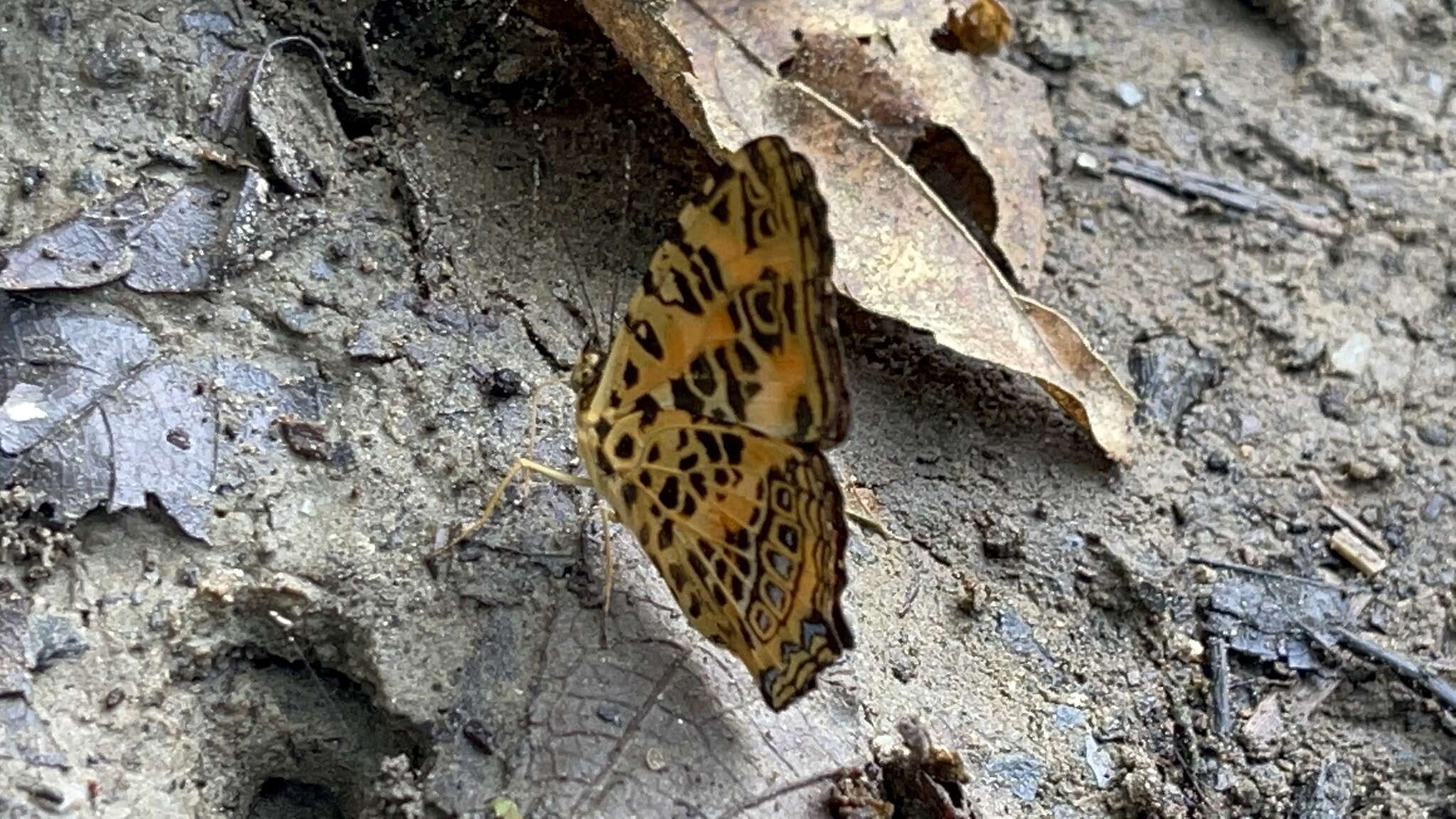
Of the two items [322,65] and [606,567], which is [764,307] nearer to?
[606,567]

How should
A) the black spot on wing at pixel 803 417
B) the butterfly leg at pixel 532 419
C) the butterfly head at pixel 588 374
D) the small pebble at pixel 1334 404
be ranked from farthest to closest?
1. the small pebble at pixel 1334 404
2. the butterfly leg at pixel 532 419
3. the butterfly head at pixel 588 374
4. the black spot on wing at pixel 803 417

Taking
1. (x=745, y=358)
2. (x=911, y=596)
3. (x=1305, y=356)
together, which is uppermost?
(x=745, y=358)

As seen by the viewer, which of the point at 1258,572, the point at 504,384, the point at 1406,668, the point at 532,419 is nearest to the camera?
the point at 532,419

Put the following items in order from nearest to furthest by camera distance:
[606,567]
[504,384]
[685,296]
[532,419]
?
[685,296]
[606,567]
[532,419]
[504,384]

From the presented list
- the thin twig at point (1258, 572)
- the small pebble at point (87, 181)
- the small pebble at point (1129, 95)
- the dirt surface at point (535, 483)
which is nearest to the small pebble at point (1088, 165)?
the dirt surface at point (535, 483)

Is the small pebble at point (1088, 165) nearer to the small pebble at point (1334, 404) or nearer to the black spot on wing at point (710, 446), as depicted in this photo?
the small pebble at point (1334, 404)

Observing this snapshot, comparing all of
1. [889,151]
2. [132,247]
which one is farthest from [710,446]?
[132,247]

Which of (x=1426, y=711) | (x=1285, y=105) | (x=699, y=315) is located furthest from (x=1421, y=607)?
(x=699, y=315)
